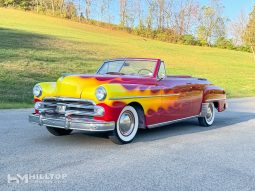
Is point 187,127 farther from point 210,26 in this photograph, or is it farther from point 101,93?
point 210,26

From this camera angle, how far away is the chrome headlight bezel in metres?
5.74

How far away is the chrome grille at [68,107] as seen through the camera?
582 centimetres

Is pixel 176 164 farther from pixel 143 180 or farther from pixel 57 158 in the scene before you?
Result: pixel 57 158

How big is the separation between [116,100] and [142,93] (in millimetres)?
689

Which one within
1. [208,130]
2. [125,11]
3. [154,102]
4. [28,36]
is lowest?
[208,130]

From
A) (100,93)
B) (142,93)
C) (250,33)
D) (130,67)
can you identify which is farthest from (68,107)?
(250,33)

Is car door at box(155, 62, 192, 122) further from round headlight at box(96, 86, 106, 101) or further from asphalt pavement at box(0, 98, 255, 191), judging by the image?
round headlight at box(96, 86, 106, 101)

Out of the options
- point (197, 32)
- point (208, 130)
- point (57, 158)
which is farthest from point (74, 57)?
point (197, 32)

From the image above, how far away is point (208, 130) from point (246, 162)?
2703 mm

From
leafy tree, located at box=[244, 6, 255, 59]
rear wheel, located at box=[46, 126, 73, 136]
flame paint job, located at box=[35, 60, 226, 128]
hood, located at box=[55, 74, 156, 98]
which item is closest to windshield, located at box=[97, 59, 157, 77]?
flame paint job, located at box=[35, 60, 226, 128]

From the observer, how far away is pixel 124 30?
60.7 m

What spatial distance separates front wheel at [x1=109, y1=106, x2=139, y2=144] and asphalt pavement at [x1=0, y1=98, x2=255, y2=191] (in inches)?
5.0

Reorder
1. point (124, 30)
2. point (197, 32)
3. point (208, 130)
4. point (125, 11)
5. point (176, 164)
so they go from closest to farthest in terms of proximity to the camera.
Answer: point (176, 164)
point (208, 130)
point (124, 30)
point (125, 11)
point (197, 32)

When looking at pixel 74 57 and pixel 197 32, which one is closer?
pixel 74 57
